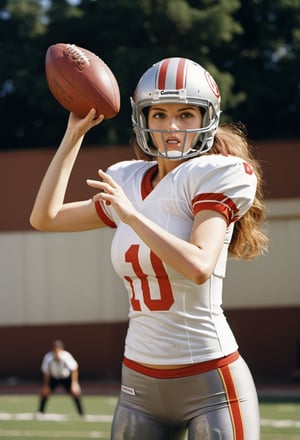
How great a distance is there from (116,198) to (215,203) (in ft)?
1.03

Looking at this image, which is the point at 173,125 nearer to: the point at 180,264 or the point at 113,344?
the point at 180,264

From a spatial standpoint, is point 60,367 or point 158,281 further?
point 60,367

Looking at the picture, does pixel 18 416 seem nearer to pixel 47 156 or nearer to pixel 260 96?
pixel 47 156

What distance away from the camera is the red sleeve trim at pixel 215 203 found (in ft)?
10.7

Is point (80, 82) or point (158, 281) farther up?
point (80, 82)

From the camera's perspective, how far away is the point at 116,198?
322 centimetres

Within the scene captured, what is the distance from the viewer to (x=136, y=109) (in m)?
3.54

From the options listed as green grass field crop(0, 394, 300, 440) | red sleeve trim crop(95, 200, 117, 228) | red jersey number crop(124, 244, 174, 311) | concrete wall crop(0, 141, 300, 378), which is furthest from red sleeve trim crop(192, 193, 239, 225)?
concrete wall crop(0, 141, 300, 378)

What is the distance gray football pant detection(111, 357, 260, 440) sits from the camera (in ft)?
10.7

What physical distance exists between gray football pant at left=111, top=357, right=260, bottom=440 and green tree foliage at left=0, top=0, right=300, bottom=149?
19.5 metres

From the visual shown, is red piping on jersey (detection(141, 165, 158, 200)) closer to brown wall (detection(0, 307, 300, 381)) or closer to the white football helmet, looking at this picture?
the white football helmet

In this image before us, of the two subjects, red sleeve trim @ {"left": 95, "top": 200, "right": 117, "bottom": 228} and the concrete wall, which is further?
the concrete wall

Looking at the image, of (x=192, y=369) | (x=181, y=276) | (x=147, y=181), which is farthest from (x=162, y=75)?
(x=192, y=369)

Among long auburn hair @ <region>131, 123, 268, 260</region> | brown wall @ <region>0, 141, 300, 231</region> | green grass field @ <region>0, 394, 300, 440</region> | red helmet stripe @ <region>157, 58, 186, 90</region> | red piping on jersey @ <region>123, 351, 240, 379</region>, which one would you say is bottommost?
green grass field @ <region>0, 394, 300, 440</region>
